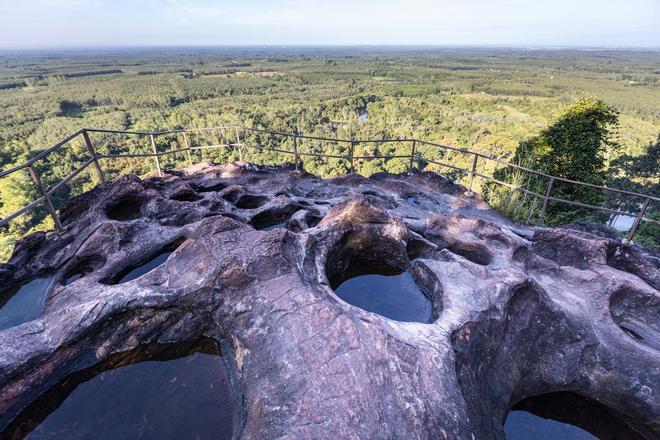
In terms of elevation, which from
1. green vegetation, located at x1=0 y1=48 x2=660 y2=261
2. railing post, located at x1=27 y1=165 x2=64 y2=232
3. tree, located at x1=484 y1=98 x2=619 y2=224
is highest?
railing post, located at x1=27 y1=165 x2=64 y2=232

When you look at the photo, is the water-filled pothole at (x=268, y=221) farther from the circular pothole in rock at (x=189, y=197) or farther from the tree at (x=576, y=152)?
the tree at (x=576, y=152)

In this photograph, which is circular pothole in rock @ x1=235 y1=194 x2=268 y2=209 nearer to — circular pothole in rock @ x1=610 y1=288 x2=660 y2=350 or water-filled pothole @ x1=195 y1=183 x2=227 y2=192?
water-filled pothole @ x1=195 y1=183 x2=227 y2=192

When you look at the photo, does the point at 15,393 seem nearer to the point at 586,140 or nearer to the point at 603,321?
the point at 603,321

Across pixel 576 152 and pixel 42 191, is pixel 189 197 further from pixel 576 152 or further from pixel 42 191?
pixel 576 152

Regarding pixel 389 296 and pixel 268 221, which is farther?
pixel 268 221

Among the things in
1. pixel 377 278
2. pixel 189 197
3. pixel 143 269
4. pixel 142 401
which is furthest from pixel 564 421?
pixel 189 197

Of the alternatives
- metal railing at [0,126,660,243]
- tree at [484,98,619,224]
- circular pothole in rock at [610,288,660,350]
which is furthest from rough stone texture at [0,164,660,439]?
tree at [484,98,619,224]

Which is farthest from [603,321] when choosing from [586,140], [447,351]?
[586,140]

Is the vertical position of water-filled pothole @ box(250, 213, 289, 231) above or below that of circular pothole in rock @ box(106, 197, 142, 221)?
below
